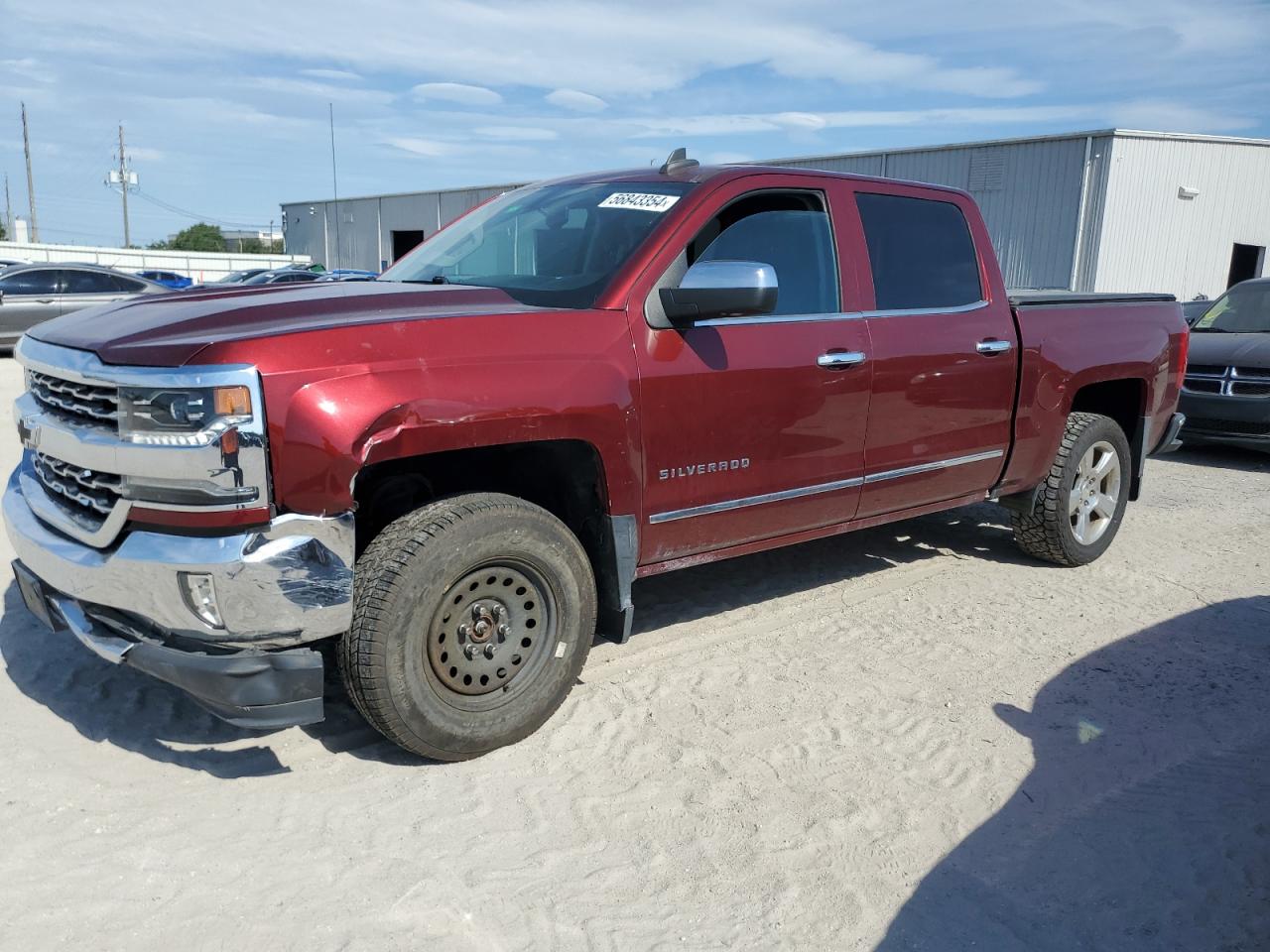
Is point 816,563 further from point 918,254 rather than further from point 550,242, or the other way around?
point 550,242

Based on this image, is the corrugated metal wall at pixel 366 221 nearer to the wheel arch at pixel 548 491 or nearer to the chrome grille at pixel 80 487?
the wheel arch at pixel 548 491

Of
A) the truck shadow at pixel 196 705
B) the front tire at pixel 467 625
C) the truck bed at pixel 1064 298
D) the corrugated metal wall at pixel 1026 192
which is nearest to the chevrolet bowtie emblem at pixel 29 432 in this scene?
the truck shadow at pixel 196 705

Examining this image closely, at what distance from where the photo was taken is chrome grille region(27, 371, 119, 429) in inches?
114

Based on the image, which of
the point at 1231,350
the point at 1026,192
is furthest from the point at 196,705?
the point at 1026,192

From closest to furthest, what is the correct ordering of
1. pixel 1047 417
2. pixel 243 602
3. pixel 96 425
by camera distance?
pixel 243 602 < pixel 96 425 < pixel 1047 417

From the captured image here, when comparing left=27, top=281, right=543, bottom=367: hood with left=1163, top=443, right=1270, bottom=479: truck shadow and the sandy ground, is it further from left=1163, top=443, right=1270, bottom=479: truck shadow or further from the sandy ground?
left=1163, top=443, right=1270, bottom=479: truck shadow

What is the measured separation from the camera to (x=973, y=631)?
4727 millimetres

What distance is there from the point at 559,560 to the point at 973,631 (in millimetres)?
2323

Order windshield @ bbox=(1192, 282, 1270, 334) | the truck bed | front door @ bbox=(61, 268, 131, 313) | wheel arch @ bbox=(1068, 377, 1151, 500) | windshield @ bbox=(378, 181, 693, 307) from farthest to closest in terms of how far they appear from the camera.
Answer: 1. front door @ bbox=(61, 268, 131, 313)
2. windshield @ bbox=(1192, 282, 1270, 334)
3. wheel arch @ bbox=(1068, 377, 1151, 500)
4. the truck bed
5. windshield @ bbox=(378, 181, 693, 307)

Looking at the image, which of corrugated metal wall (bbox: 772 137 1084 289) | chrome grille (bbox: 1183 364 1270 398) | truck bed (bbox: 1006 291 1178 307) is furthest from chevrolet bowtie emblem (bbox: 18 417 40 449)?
corrugated metal wall (bbox: 772 137 1084 289)

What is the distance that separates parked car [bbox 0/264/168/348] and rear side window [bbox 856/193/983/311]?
13689 mm

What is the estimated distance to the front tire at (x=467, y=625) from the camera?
3053 mm

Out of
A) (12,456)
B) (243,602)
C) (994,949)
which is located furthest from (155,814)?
(12,456)

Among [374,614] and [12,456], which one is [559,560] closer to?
[374,614]
